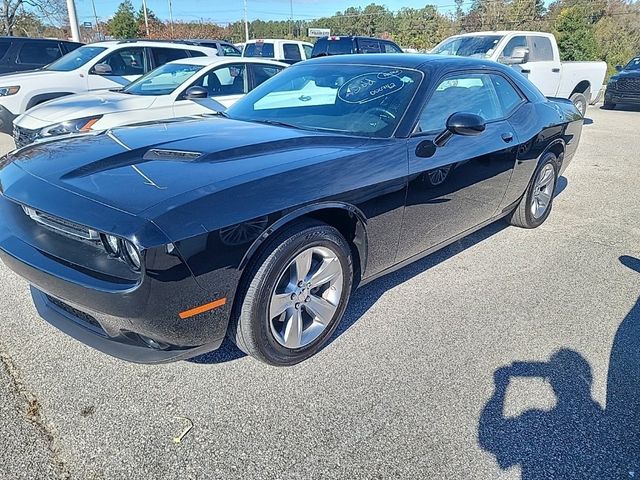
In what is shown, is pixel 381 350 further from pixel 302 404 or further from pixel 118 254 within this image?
pixel 118 254

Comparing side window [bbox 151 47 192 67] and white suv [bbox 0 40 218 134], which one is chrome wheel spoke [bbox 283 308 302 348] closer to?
white suv [bbox 0 40 218 134]

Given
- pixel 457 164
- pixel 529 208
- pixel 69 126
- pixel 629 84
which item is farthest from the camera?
pixel 629 84

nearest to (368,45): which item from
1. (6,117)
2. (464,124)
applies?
(6,117)

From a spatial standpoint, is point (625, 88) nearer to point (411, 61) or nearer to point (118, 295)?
point (411, 61)

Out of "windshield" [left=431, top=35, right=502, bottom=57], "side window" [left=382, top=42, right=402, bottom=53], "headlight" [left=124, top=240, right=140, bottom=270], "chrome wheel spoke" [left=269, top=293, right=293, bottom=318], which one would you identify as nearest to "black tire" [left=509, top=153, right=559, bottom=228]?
"chrome wheel spoke" [left=269, top=293, right=293, bottom=318]

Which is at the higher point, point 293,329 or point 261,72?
point 261,72

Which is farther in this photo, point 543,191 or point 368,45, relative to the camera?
point 368,45

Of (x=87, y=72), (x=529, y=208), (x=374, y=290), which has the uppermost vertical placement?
(x=87, y=72)

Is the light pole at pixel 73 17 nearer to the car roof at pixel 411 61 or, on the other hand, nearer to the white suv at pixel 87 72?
the white suv at pixel 87 72

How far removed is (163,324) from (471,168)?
7.74 ft

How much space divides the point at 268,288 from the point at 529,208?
10.7 feet

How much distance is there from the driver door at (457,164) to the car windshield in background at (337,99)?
214mm

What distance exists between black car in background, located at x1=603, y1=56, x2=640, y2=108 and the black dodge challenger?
1312cm

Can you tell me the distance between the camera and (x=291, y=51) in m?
14.4
